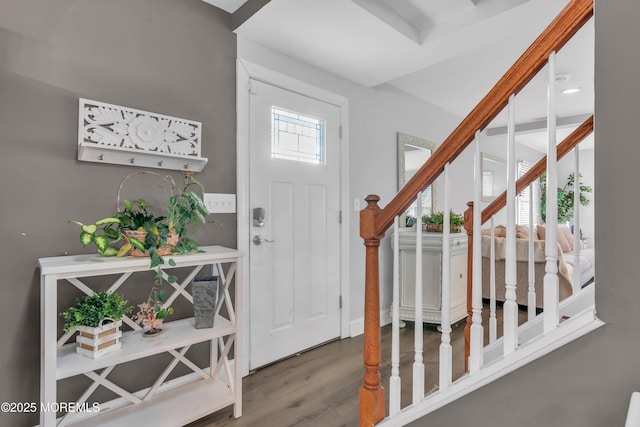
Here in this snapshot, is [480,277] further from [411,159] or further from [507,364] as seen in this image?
[411,159]

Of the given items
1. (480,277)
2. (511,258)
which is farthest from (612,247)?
(480,277)

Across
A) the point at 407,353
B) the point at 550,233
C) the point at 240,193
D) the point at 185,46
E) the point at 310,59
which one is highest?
the point at 310,59

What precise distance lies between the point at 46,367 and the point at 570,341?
174 cm

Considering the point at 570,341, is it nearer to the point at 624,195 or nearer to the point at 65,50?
the point at 624,195

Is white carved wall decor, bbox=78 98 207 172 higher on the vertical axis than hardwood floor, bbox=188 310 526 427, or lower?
higher

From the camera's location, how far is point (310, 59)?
2572 mm

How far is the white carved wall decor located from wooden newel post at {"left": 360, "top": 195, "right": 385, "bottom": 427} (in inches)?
44.0

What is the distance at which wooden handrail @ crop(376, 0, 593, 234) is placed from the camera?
871mm

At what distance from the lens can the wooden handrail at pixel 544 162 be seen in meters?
1.46

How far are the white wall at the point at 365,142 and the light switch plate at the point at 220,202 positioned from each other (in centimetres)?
101

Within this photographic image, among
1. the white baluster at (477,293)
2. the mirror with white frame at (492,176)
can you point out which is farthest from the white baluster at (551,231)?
the mirror with white frame at (492,176)

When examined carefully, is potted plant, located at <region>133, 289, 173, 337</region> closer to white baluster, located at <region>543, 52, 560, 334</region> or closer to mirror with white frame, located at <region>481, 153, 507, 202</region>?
white baluster, located at <region>543, 52, 560, 334</region>

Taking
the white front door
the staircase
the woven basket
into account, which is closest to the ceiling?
the white front door

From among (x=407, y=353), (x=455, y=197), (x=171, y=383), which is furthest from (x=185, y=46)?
(x=455, y=197)
